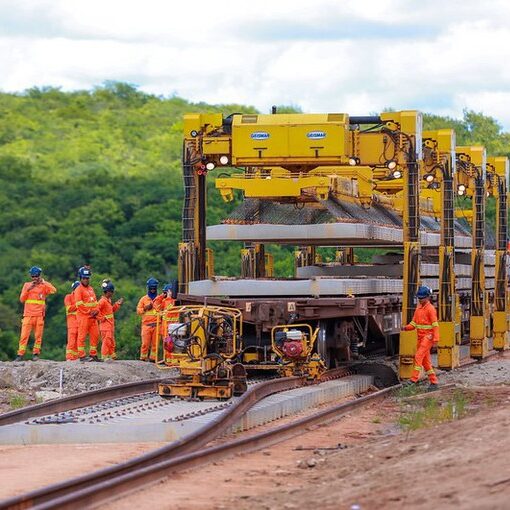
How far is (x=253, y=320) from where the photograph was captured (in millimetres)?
20453

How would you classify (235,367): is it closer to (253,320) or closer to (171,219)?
(253,320)

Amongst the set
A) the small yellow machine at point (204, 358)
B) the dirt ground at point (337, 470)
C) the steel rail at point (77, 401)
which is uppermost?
the small yellow machine at point (204, 358)

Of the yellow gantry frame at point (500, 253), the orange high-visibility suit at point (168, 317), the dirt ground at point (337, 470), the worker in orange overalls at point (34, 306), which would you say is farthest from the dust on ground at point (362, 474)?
the yellow gantry frame at point (500, 253)

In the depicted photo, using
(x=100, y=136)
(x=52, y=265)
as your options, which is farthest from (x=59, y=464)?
(x=100, y=136)

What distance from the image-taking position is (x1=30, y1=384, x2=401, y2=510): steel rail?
10.5 meters

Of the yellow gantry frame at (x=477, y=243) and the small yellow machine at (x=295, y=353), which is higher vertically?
the yellow gantry frame at (x=477, y=243)

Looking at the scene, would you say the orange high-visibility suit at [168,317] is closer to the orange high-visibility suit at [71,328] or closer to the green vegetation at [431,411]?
the green vegetation at [431,411]

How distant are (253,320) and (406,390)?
2500 millimetres

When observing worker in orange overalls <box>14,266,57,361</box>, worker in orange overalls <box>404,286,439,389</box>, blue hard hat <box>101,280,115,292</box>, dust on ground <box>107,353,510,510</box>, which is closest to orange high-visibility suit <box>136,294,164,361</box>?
blue hard hat <box>101,280,115,292</box>

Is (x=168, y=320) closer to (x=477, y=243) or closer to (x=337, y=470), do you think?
(x=337, y=470)

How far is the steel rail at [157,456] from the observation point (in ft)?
34.9

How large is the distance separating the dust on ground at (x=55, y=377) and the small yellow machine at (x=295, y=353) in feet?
9.52

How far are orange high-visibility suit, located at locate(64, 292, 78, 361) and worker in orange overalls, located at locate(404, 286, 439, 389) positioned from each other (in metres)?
6.47

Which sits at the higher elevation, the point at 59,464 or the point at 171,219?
the point at 171,219
